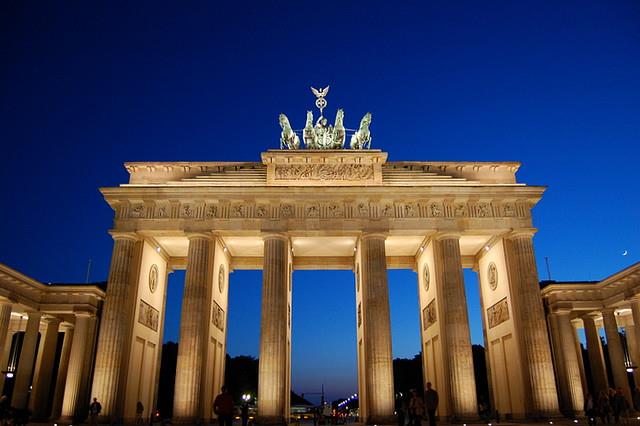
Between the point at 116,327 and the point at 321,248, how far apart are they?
1438cm

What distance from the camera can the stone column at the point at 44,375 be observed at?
3494 centimetres

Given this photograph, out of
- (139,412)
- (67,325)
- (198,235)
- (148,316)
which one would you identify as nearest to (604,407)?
(198,235)

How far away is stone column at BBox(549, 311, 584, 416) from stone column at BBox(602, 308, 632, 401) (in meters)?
2.95

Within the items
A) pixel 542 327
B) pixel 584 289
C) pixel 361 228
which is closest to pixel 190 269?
pixel 361 228

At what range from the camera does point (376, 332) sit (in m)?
30.0

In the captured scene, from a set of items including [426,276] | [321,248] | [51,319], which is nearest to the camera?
[426,276]

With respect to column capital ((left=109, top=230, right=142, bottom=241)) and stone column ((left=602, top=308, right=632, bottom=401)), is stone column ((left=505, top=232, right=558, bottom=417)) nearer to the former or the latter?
stone column ((left=602, top=308, right=632, bottom=401))

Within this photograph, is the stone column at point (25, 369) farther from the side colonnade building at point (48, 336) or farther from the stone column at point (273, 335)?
the stone column at point (273, 335)

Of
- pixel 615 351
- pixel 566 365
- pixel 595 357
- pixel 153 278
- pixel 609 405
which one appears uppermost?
pixel 153 278

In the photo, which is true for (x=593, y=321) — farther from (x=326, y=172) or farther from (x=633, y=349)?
(x=326, y=172)

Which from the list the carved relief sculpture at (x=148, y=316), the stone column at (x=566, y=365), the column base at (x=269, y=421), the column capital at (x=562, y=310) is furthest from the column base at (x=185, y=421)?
the column capital at (x=562, y=310)

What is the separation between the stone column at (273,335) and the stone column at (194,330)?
11.2 ft

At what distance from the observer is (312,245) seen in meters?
36.3

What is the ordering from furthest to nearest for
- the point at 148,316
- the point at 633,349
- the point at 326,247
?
1. the point at 326,247
2. the point at 633,349
3. the point at 148,316
